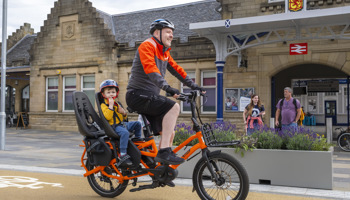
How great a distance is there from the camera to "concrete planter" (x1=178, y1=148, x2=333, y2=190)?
19.9 feet

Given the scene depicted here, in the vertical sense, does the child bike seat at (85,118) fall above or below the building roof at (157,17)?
below

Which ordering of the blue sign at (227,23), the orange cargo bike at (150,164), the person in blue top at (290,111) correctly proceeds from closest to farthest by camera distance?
the orange cargo bike at (150,164), the person in blue top at (290,111), the blue sign at (227,23)

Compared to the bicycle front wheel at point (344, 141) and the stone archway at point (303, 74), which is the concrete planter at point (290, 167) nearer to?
the bicycle front wheel at point (344, 141)

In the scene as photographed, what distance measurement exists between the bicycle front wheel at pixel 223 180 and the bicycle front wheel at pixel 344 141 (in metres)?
9.63

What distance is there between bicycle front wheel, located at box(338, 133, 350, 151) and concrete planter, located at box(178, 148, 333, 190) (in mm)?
7175

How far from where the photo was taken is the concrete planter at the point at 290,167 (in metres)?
6.07

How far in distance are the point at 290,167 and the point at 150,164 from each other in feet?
8.50

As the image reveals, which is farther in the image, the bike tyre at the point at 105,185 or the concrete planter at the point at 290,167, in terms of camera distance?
the concrete planter at the point at 290,167

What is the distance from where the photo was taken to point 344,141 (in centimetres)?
A: 1280

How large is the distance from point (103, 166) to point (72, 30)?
730 inches

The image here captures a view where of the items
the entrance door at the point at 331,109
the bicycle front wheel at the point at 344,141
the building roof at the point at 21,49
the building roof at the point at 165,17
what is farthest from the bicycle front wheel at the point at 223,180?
the building roof at the point at 21,49

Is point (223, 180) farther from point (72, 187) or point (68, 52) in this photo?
point (68, 52)

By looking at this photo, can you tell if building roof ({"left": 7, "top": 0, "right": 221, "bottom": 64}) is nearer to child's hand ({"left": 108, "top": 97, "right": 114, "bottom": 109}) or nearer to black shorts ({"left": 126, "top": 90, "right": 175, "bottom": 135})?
child's hand ({"left": 108, "top": 97, "right": 114, "bottom": 109})

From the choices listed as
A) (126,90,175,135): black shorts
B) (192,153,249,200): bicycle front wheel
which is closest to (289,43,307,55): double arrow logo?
(126,90,175,135): black shorts
